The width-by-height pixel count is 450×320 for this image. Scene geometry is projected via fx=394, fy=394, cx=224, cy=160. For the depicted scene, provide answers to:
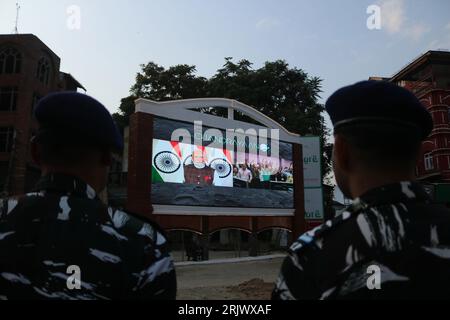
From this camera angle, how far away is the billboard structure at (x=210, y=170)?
Answer: 52.7 feet

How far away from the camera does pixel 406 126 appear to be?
1383mm

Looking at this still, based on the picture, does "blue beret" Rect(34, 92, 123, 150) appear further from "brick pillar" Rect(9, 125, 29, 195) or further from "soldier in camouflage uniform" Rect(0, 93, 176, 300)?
"brick pillar" Rect(9, 125, 29, 195)

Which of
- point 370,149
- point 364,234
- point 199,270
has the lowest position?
point 199,270

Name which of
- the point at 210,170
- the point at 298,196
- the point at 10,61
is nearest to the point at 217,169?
the point at 210,170

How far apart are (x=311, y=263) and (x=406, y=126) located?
0.58 metres

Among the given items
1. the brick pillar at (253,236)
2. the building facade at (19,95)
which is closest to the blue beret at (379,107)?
the brick pillar at (253,236)

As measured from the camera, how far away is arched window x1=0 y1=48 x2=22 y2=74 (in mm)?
26344

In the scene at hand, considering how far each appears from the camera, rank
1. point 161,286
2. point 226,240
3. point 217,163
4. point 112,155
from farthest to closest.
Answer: point 226,240 < point 217,163 < point 112,155 < point 161,286

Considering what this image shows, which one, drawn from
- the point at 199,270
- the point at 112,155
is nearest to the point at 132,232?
the point at 112,155

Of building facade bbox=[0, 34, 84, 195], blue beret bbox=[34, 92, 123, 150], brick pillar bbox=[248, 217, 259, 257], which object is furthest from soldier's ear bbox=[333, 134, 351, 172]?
building facade bbox=[0, 34, 84, 195]

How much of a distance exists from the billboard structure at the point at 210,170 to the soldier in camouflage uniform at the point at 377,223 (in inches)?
577

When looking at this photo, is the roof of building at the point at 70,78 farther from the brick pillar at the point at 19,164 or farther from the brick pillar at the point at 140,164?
the brick pillar at the point at 140,164

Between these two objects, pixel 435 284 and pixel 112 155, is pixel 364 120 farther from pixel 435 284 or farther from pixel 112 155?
pixel 112 155
